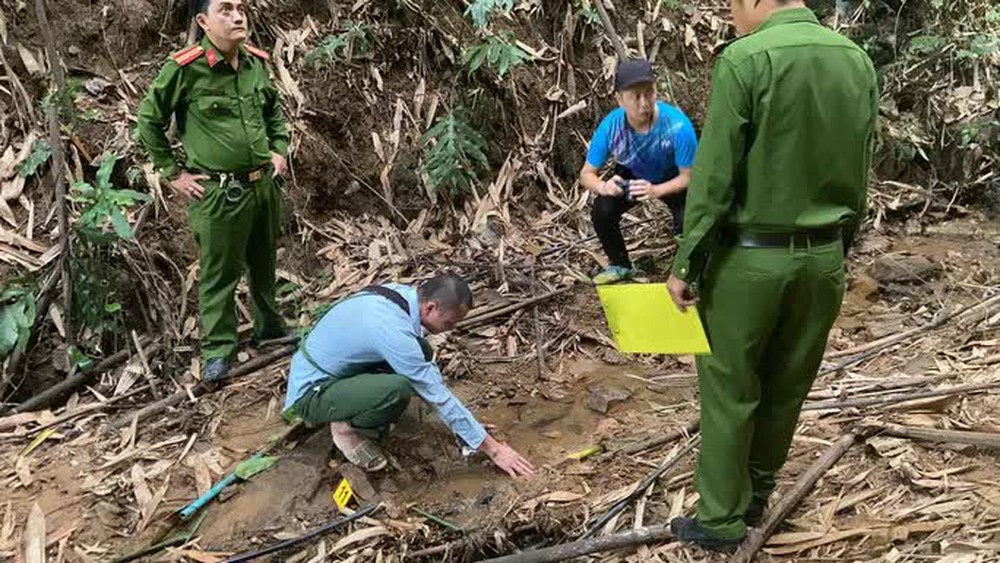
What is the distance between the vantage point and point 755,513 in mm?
3178

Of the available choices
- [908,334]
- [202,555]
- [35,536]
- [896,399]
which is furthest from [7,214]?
[908,334]

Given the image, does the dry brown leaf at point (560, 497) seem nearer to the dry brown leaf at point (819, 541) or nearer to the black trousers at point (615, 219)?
the dry brown leaf at point (819, 541)

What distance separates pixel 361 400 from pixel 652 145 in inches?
104

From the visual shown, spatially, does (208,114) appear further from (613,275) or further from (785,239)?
(785,239)

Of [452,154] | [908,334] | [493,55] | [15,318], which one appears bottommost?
[908,334]

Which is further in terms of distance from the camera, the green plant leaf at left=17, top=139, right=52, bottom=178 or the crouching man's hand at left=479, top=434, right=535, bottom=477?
→ the green plant leaf at left=17, top=139, right=52, bottom=178

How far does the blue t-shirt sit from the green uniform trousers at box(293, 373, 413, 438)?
7.67 ft

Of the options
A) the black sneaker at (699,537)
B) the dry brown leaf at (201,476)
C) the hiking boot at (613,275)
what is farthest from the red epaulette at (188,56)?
the black sneaker at (699,537)

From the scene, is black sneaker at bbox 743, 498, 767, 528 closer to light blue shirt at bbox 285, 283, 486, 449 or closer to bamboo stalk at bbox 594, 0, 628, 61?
light blue shirt at bbox 285, 283, 486, 449

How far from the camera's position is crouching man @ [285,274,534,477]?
11.8 feet

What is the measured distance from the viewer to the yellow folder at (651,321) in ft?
9.27

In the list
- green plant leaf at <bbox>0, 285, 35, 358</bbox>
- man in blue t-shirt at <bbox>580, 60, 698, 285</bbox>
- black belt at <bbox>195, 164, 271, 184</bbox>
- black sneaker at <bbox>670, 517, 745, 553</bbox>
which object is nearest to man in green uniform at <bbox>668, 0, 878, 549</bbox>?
black sneaker at <bbox>670, 517, 745, 553</bbox>

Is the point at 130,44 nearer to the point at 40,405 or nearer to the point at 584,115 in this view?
the point at 40,405

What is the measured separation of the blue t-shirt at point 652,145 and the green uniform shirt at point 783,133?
2.51 metres
